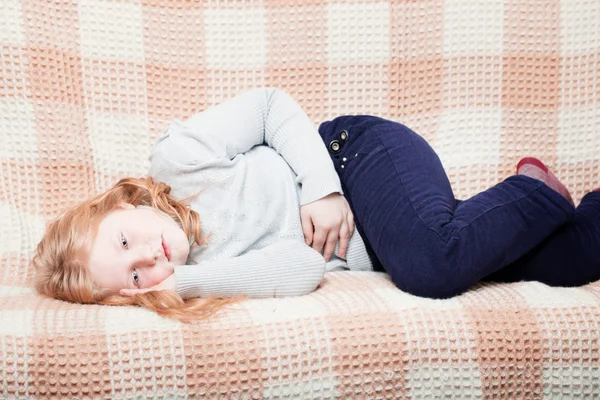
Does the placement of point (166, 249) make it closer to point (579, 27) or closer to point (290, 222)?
point (290, 222)

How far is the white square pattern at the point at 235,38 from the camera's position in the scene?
5.27 feet

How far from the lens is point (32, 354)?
3.26 feet

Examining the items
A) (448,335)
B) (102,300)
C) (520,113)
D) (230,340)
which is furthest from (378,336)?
(520,113)

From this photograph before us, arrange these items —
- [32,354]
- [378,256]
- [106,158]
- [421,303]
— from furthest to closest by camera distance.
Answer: [106,158]
[378,256]
[421,303]
[32,354]

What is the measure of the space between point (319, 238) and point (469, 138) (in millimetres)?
460

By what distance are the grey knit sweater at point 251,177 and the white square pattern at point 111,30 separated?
281 millimetres

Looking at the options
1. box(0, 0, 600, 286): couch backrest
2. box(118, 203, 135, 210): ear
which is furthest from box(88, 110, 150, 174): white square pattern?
box(118, 203, 135, 210): ear

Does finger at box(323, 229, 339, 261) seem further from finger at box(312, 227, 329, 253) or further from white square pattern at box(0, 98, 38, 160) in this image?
white square pattern at box(0, 98, 38, 160)

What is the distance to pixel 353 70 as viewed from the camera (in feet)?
5.29

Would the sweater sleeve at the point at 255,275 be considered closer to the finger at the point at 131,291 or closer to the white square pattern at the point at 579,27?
the finger at the point at 131,291

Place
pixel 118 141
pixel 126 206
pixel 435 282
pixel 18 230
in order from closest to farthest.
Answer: pixel 435 282
pixel 126 206
pixel 18 230
pixel 118 141

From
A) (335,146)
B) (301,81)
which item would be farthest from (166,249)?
(301,81)

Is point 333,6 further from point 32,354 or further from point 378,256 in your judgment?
point 32,354

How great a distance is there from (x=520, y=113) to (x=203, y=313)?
878 mm
